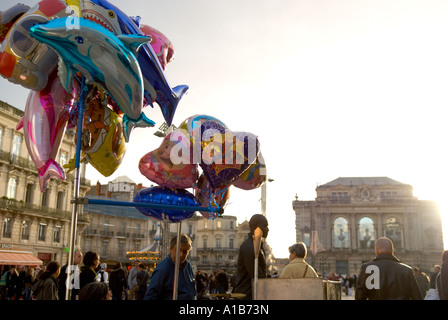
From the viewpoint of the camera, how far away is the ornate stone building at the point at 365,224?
59.3 metres

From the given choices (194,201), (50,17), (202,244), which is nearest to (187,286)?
(194,201)

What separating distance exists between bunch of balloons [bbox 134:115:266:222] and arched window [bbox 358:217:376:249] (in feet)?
196

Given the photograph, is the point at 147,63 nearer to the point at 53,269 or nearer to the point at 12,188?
the point at 53,269

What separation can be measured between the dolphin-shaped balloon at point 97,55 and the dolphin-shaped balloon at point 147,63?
0.30 m

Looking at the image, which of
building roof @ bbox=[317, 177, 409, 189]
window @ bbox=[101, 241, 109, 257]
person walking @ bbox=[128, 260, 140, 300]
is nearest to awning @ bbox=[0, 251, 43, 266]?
person walking @ bbox=[128, 260, 140, 300]

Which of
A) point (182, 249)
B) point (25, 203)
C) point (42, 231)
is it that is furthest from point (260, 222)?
point (42, 231)

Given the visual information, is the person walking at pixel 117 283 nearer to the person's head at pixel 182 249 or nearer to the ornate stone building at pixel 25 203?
the person's head at pixel 182 249

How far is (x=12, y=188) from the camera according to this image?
28234mm

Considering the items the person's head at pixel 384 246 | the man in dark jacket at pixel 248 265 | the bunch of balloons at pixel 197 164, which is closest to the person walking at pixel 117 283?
the bunch of balloons at pixel 197 164

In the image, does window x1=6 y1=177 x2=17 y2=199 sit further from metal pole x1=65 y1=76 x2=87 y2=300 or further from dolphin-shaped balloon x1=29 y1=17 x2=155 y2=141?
dolphin-shaped balloon x1=29 y1=17 x2=155 y2=141

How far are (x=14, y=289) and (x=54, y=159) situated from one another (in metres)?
9.76
